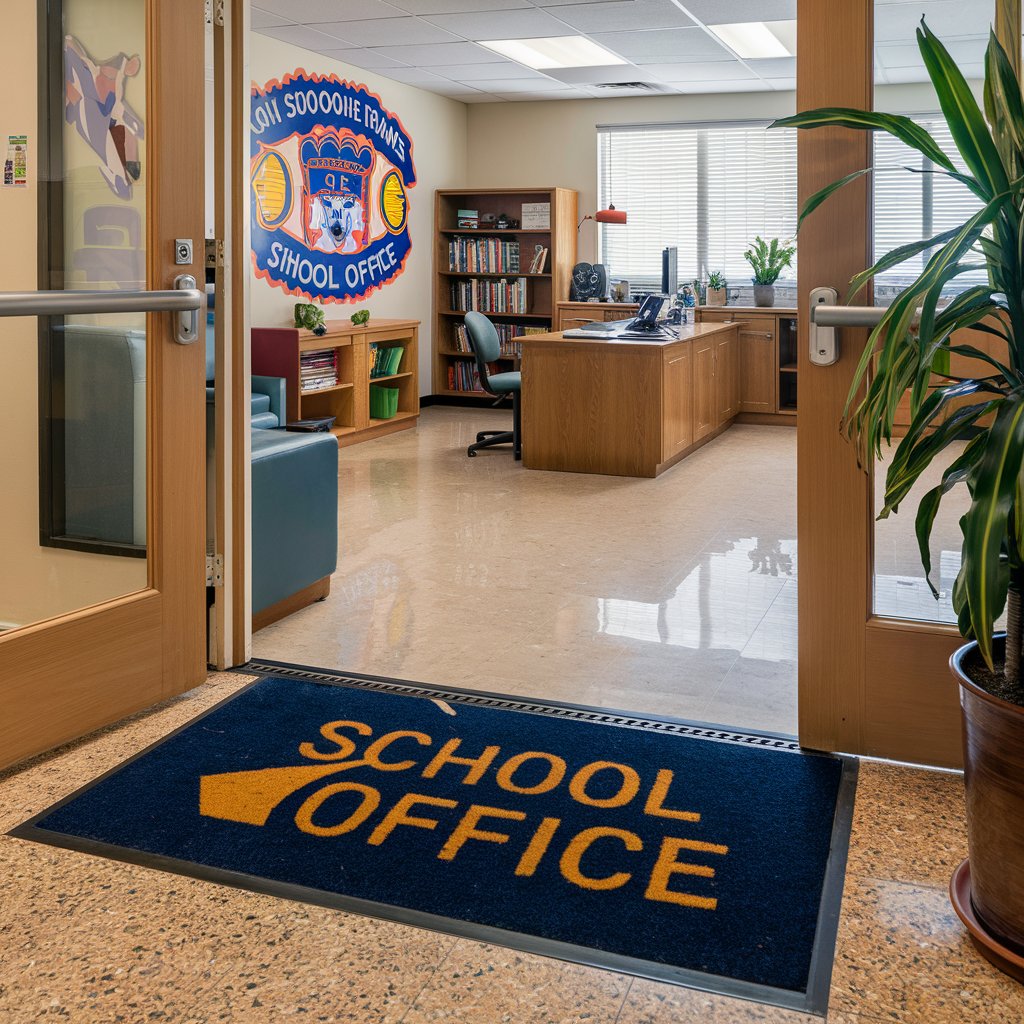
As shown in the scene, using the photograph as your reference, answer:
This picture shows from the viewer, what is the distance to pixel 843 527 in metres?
2.45

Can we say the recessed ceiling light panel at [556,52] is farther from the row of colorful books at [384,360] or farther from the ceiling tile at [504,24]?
the row of colorful books at [384,360]

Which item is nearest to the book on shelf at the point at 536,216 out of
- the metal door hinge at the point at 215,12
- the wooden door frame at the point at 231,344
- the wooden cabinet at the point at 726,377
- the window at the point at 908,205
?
the wooden cabinet at the point at 726,377

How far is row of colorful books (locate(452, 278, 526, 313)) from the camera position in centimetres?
951

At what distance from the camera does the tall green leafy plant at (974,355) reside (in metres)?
1.60

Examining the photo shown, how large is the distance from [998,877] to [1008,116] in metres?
1.16

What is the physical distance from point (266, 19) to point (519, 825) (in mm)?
5825

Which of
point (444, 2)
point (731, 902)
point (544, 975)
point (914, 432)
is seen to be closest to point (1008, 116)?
point (914, 432)

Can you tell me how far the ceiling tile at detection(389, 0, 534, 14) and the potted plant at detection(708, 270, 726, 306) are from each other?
326cm

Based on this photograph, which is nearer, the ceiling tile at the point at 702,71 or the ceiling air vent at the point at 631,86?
the ceiling tile at the point at 702,71

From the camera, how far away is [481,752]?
2.57 metres

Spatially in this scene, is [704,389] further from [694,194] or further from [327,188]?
[327,188]

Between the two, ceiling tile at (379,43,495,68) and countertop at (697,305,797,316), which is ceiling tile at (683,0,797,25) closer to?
ceiling tile at (379,43,495,68)

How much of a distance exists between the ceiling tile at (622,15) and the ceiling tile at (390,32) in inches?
33.6

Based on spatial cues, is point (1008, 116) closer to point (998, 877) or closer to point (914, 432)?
point (914, 432)
